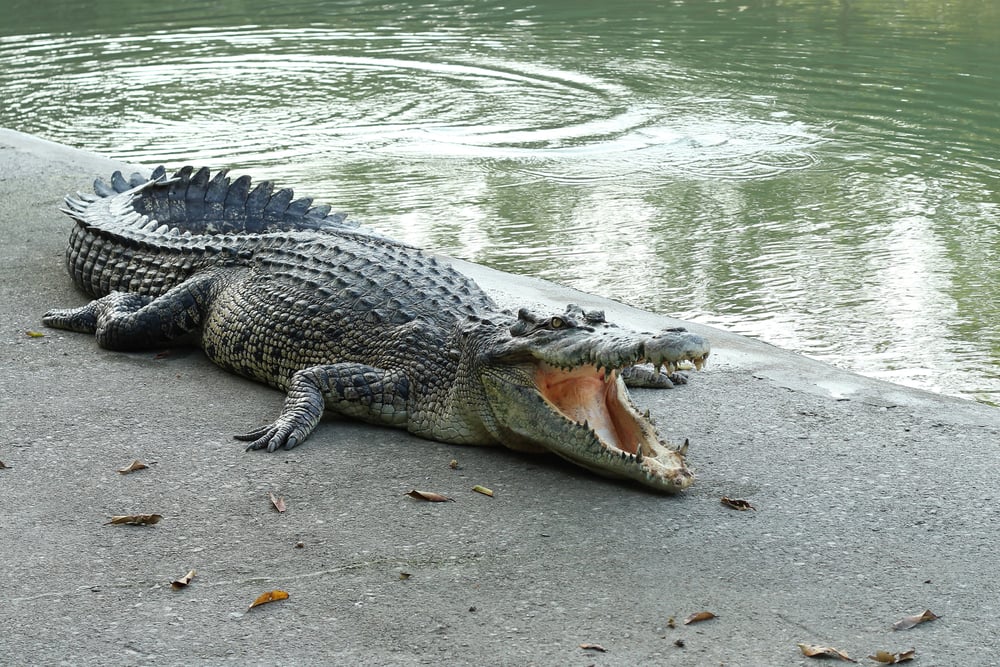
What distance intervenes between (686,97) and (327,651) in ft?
35.5

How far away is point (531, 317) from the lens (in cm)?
436

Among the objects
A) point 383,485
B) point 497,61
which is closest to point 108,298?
point 383,485

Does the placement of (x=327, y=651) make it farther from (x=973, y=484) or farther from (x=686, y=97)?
(x=686, y=97)

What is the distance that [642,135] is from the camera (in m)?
11.6

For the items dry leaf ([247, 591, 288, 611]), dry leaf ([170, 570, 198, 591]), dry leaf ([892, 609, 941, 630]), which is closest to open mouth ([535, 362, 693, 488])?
dry leaf ([892, 609, 941, 630])

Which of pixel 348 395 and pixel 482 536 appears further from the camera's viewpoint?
pixel 348 395

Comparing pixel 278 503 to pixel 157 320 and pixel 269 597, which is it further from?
pixel 157 320

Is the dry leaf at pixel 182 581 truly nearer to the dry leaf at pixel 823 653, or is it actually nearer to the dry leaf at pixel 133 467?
the dry leaf at pixel 133 467

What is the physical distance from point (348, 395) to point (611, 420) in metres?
1.12

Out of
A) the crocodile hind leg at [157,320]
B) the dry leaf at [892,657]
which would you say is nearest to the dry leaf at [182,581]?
the dry leaf at [892,657]

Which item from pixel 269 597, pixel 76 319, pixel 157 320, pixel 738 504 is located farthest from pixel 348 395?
pixel 76 319

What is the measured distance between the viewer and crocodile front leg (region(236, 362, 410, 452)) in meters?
4.73

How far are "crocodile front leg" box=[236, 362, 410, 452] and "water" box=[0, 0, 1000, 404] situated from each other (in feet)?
9.38

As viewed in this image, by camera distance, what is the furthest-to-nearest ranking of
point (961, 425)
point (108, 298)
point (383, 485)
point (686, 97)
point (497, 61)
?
point (497, 61) → point (686, 97) → point (108, 298) → point (961, 425) → point (383, 485)
